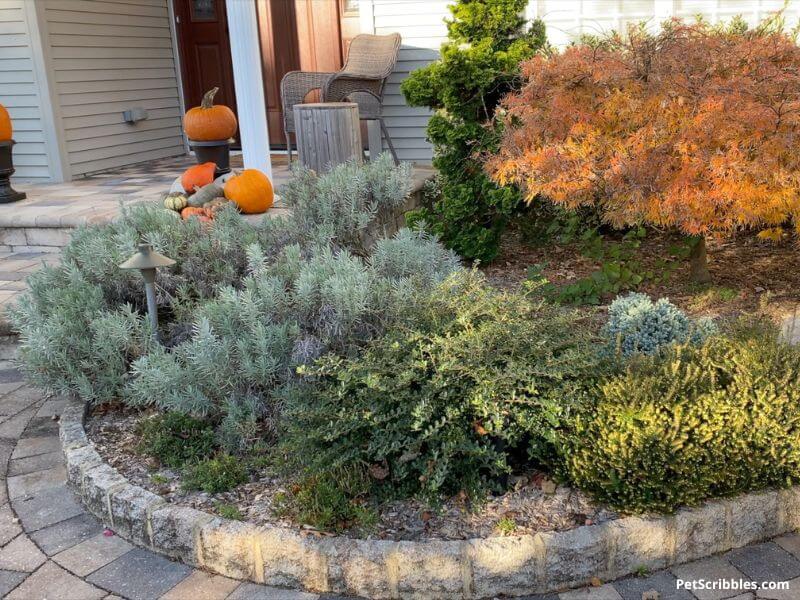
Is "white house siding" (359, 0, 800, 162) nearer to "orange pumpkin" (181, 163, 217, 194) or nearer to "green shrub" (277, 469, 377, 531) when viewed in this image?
"orange pumpkin" (181, 163, 217, 194)

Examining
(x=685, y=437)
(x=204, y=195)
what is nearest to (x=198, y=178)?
(x=204, y=195)

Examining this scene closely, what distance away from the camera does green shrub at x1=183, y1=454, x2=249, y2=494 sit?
2410mm

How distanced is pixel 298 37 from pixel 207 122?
2.20 meters

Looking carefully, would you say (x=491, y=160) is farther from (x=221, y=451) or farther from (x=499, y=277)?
(x=221, y=451)

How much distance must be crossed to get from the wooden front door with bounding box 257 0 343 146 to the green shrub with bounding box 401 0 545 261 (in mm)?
3050

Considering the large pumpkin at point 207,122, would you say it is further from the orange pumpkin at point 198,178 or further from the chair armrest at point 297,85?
the chair armrest at point 297,85

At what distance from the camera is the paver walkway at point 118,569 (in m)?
2.12

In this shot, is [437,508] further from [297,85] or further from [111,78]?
[111,78]

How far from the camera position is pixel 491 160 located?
389 centimetres

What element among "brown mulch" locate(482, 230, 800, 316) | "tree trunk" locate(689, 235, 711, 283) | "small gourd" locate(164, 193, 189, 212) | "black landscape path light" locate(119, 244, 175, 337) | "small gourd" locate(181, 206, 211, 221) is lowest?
"brown mulch" locate(482, 230, 800, 316)

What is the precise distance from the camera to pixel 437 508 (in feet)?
7.44

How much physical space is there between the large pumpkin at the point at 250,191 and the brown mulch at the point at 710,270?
151cm

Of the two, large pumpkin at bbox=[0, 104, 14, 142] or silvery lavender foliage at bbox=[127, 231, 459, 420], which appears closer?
silvery lavender foliage at bbox=[127, 231, 459, 420]

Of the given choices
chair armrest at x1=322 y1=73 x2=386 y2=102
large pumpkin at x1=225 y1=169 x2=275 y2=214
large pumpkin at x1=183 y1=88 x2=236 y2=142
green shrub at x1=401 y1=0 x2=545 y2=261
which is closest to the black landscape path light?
green shrub at x1=401 y1=0 x2=545 y2=261
